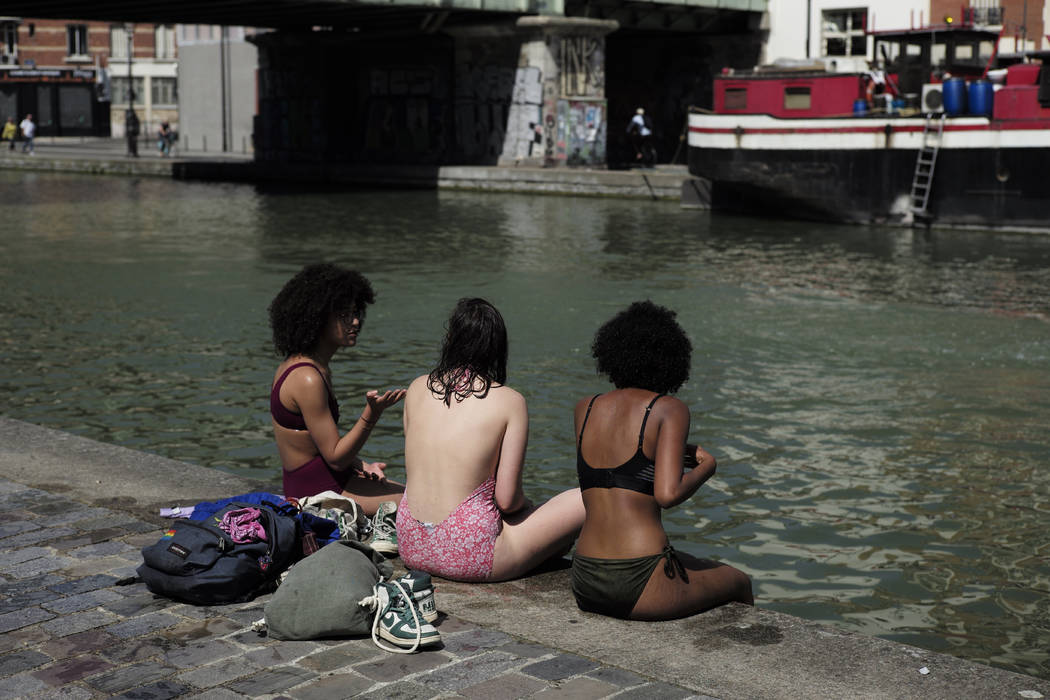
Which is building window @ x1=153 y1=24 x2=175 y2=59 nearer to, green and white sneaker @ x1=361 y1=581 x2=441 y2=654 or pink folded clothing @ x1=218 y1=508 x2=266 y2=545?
pink folded clothing @ x1=218 y1=508 x2=266 y2=545

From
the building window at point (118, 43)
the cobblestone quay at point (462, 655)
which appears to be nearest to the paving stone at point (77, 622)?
the cobblestone quay at point (462, 655)

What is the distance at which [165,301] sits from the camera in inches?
597

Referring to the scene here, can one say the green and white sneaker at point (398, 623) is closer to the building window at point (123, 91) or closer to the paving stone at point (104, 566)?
the paving stone at point (104, 566)

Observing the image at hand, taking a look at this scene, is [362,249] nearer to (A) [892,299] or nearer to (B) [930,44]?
(A) [892,299]

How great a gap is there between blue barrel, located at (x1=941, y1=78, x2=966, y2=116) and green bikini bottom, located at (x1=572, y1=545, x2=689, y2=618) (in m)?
22.3

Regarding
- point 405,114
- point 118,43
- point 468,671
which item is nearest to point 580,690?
point 468,671

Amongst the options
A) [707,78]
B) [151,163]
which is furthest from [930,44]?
[151,163]

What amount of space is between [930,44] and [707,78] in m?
16.0

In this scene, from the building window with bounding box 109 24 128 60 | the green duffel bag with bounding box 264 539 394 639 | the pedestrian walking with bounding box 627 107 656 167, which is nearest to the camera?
the green duffel bag with bounding box 264 539 394 639

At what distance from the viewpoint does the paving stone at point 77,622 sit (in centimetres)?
457

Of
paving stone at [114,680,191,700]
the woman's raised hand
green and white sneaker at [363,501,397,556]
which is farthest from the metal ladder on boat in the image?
paving stone at [114,680,191,700]

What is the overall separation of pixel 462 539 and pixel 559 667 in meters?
0.88

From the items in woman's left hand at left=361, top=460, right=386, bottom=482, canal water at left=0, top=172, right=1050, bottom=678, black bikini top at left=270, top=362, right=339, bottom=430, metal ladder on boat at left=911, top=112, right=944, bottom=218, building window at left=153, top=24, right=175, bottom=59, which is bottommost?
canal water at left=0, top=172, right=1050, bottom=678

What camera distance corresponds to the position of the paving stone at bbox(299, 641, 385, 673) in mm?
4262
